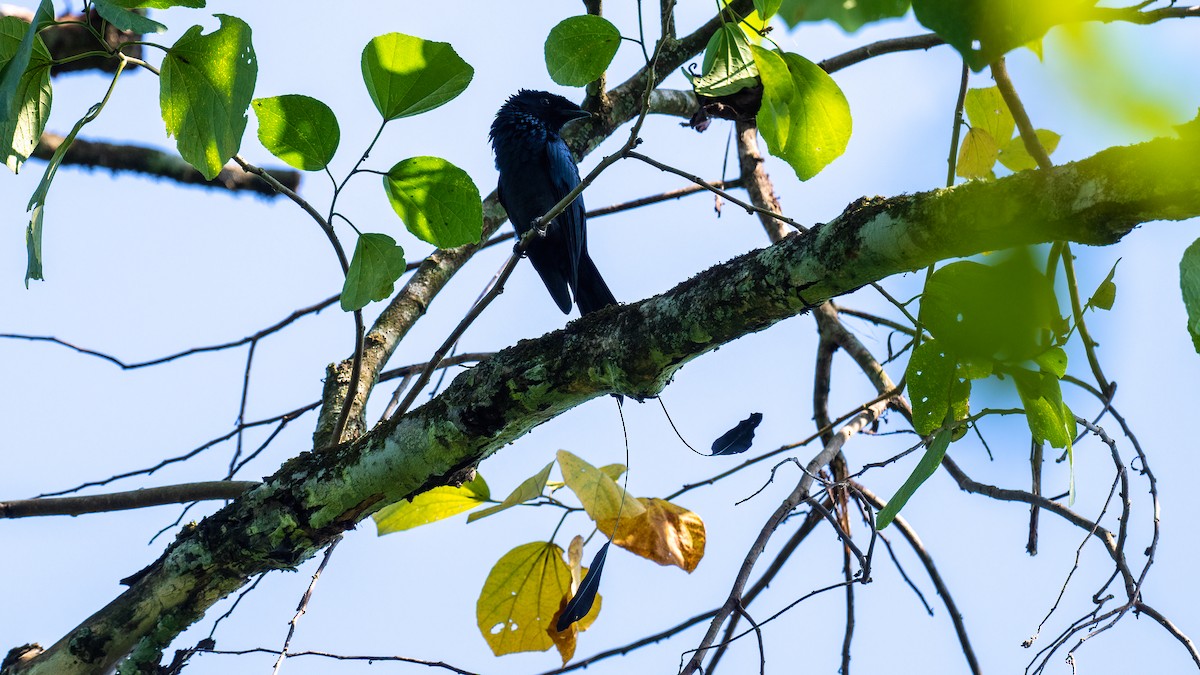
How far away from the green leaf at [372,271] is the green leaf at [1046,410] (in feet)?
4.15

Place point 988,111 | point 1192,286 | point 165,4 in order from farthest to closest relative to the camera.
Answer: point 988,111, point 165,4, point 1192,286

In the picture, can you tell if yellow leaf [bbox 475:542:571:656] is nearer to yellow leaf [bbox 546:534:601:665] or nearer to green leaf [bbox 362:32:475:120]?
yellow leaf [bbox 546:534:601:665]

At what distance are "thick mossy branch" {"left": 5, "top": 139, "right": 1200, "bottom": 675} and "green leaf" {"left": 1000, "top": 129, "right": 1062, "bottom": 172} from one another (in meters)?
1.26

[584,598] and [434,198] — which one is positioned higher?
[434,198]

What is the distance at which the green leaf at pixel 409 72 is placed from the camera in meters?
1.99

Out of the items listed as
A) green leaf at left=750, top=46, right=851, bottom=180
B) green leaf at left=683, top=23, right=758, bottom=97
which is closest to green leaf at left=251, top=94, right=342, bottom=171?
green leaf at left=683, top=23, right=758, bottom=97

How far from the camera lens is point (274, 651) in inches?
100.0

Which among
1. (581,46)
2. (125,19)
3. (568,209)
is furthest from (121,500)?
(568,209)

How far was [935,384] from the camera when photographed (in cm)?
200

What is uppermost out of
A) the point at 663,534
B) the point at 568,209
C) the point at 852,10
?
the point at 568,209

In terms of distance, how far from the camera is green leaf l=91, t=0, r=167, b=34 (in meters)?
1.42

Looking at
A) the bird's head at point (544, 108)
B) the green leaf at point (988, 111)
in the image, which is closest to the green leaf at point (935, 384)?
the green leaf at point (988, 111)

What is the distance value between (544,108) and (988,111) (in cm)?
297

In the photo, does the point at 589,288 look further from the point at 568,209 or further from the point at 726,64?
the point at 726,64
